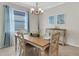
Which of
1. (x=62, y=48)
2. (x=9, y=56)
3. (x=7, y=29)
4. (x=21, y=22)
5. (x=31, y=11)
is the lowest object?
(x=9, y=56)

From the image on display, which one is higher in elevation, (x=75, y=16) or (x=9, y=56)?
(x=75, y=16)

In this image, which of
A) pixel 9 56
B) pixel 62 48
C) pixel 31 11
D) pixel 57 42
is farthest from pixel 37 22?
pixel 9 56

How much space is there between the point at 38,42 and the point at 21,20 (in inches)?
19.4

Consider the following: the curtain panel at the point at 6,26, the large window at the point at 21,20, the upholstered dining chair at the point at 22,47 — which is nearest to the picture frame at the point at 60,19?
the large window at the point at 21,20

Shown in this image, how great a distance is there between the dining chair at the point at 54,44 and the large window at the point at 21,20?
49cm

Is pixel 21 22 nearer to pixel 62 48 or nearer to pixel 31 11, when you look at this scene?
pixel 31 11

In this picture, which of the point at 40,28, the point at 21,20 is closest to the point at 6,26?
the point at 21,20

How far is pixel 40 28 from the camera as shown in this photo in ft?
5.32

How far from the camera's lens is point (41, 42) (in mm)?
1603

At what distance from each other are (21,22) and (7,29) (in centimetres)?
27

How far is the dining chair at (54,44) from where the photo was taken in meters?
1.53

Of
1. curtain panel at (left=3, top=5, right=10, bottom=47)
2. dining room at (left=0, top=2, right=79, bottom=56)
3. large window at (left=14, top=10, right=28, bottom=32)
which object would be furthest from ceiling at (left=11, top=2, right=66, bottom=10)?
curtain panel at (left=3, top=5, right=10, bottom=47)

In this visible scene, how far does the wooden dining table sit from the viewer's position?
60.9 inches

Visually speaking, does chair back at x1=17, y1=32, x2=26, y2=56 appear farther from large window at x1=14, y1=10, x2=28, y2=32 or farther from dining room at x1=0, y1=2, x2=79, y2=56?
large window at x1=14, y1=10, x2=28, y2=32
